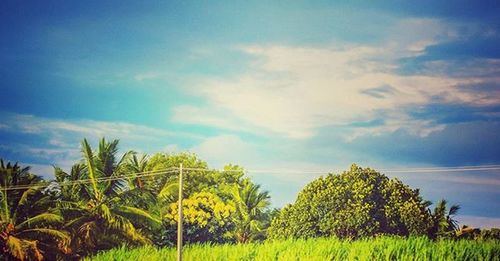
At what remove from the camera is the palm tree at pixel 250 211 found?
18.1 meters

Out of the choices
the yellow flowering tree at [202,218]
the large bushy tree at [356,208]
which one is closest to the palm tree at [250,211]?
the yellow flowering tree at [202,218]

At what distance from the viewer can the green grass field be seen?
27.6 feet

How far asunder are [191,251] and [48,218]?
387 centimetres

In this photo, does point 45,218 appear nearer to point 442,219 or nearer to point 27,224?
point 27,224

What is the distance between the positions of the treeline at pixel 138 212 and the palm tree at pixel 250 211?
4.84ft

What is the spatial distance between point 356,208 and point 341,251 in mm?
4271

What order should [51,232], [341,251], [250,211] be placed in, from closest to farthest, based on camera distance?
[341,251] → [51,232] → [250,211]

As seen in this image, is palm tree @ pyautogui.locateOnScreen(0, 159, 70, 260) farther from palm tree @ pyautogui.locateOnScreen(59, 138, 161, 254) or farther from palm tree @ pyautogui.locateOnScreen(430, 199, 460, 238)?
palm tree @ pyautogui.locateOnScreen(430, 199, 460, 238)

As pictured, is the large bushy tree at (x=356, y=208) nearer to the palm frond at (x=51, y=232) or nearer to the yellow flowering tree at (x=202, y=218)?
the yellow flowering tree at (x=202, y=218)

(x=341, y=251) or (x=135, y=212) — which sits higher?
A: (x=135, y=212)

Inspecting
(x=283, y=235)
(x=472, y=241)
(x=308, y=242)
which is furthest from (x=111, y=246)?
(x=472, y=241)

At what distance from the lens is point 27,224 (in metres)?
13.5

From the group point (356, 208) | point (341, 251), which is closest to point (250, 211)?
point (356, 208)

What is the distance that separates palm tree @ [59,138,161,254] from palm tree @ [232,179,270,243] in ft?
14.1
